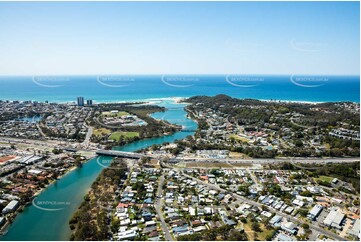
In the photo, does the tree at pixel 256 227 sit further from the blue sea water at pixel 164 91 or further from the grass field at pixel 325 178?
the blue sea water at pixel 164 91

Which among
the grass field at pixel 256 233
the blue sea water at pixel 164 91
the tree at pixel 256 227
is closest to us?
the grass field at pixel 256 233

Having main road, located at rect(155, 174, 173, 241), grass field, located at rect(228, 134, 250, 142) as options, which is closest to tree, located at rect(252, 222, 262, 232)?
main road, located at rect(155, 174, 173, 241)

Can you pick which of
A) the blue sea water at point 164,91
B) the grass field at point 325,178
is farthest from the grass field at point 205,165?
the blue sea water at point 164,91

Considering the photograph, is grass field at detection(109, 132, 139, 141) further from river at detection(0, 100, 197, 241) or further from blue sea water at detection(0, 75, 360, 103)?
blue sea water at detection(0, 75, 360, 103)

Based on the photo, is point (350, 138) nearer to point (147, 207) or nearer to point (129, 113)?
point (147, 207)

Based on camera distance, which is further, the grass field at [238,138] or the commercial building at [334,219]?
the grass field at [238,138]

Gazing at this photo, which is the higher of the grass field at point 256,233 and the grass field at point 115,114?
the grass field at point 256,233
